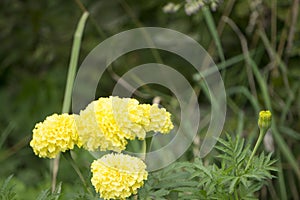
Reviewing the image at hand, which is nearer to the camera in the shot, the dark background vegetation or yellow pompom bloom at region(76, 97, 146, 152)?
yellow pompom bloom at region(76, 97, 146, 152)

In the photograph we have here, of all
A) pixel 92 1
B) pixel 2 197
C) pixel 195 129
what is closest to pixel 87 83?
pixel 92 1

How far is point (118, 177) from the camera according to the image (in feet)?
3.60

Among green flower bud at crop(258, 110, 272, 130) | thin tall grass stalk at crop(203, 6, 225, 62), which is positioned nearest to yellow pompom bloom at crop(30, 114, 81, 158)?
green flower bud at crop(258, 110, 272, 130)

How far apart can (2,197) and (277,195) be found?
1490 mm

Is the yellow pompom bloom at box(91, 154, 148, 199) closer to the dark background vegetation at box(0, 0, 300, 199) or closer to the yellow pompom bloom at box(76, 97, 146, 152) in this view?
the yellow pompom bloom at box(76, 97, 146, 152)

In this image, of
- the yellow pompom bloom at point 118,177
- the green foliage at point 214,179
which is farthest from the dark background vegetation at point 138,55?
the yellow pompom bloom at point 118,177

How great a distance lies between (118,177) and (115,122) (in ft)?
0.37

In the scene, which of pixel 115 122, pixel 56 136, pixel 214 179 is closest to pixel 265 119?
pixel 214 179

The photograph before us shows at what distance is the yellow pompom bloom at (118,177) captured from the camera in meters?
1.09

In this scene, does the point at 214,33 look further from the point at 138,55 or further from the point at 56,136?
the point at 56,136

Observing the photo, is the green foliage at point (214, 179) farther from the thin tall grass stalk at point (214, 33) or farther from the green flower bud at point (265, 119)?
the thin tall grass stalk at point (214, 33)

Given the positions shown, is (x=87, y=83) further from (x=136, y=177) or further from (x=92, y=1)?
(x=136, y=177)

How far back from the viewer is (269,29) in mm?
2719

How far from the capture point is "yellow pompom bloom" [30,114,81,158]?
117 centimetres
